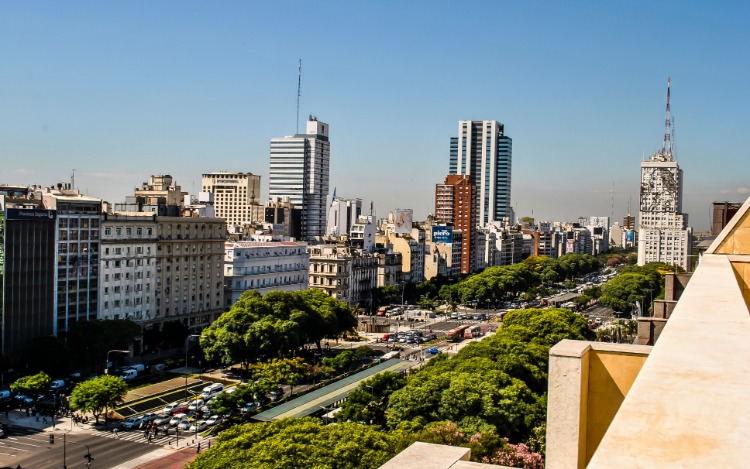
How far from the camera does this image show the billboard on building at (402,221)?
136 m

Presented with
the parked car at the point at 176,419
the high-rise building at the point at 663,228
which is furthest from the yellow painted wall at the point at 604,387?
the high-rise building at the point at 663,228

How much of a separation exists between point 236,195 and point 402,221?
54160mm

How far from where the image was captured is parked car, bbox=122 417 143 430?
47.4 meters

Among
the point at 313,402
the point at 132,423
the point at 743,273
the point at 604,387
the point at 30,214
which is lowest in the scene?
the point at 132,423

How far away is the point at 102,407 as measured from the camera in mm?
47281

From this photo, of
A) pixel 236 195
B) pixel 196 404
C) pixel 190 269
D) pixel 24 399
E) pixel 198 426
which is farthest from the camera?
pixel 236 195

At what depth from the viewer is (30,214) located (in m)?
59.1

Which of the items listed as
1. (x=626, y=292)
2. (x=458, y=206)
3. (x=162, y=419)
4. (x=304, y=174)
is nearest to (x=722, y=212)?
(x=162, y=419)

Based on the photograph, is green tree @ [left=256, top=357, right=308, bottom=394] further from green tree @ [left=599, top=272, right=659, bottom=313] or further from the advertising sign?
green tree @ [left=599, top=272, right=659, bottom=313]

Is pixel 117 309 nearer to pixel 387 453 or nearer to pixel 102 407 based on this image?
pixel 102 407

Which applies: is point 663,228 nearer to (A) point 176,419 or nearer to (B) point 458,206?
(B) point 458,206

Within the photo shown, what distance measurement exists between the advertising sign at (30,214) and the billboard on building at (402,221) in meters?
80.8

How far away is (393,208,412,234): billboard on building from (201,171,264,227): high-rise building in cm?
4656

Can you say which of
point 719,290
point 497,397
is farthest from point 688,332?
point 497,397
